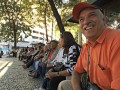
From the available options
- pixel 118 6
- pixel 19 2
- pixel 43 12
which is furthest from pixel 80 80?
pixel 19 2

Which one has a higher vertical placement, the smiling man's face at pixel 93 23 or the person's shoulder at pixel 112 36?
the smiling man's face at pixel 93 23

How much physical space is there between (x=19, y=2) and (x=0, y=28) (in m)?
6.56

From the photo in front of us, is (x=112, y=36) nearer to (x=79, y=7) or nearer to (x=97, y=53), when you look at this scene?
(x=97, y=53)

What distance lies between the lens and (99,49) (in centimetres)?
236

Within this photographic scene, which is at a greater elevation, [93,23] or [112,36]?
[93,23]

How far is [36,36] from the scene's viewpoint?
329 ft

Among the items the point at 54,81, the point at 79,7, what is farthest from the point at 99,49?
the point at 54,81

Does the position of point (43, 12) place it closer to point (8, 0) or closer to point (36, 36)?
point (8, 0)

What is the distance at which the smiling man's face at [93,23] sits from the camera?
8.07 feet

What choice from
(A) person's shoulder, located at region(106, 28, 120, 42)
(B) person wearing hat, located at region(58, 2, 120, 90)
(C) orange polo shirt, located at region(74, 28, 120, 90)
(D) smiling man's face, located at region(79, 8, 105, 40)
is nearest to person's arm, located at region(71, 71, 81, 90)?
(B) person wearing hat, located at region(58, 2, 120, 90)

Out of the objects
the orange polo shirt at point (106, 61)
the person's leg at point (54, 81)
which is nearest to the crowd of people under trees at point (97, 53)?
the orange polo shirt at point (106, 61)

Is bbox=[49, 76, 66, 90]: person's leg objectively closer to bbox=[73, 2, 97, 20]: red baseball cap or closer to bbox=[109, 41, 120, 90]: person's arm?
bbox=[73, 2, 97, 20]: red baseball cap

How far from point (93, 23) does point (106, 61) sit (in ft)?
1.37

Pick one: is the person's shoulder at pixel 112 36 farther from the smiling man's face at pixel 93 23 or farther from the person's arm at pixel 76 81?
the person's arm at pixel 76 81
